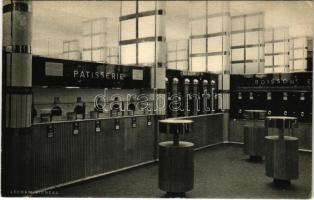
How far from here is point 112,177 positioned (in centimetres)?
503

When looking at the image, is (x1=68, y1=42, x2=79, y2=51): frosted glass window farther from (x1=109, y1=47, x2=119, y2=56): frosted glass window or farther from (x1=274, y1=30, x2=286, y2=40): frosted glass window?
(x1=274, y1=30, x2=286, y2=40): frosted glass window

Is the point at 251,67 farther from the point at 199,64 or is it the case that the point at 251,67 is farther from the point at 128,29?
the point at 128,29

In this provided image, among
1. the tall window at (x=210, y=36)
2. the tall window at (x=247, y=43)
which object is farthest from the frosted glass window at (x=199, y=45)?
the tall window at (x=247, y=43)

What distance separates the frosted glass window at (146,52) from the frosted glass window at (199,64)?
287cm

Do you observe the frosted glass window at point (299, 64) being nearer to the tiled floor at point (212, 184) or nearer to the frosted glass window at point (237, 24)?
the frosted glass window at point (237, 24)

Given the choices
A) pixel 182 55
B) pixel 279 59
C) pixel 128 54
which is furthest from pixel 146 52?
pixel 182 55

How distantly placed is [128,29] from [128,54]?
0.54 meters

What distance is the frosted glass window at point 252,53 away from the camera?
378 inches

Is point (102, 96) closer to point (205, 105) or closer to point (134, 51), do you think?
point (134, 51)

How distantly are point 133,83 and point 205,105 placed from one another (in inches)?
102

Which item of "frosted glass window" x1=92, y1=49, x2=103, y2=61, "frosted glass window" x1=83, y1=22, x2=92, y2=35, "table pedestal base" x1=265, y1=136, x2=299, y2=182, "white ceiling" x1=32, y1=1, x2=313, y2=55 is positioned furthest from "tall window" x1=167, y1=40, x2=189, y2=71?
"table pedestal base" x1=265, y1=136, x2=299, y2=182

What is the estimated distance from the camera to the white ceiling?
9.55 metres

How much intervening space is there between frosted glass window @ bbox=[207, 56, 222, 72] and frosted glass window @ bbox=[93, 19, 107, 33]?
4.15 meters

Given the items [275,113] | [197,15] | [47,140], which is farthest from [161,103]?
[197,15]
